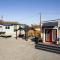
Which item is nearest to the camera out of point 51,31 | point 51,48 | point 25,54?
point 25,54

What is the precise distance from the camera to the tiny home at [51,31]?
2259cm

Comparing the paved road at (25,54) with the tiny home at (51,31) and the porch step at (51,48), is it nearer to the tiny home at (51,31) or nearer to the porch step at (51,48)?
the porch step at (51,48)

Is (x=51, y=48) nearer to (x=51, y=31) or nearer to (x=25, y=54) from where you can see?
(x=25, y=54)

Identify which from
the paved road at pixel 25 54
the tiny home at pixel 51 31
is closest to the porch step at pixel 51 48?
the paved road at pixel 25 54

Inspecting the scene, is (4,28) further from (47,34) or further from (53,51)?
(53,51)

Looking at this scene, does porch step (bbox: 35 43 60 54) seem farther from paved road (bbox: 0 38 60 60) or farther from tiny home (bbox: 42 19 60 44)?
tiny home (bbox: 42 19 60 44)

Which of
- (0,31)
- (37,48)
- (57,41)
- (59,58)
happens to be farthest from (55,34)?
(0,31)

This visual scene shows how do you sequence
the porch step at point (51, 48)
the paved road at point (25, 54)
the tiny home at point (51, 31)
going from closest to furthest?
the paved road at point (25, 54) → the porch step at point (51, 48) → the tiny home at point (51, 31)

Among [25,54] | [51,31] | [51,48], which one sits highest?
[51,31]

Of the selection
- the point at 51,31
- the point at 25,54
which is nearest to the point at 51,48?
the point at 25,54

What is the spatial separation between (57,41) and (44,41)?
9.23ft

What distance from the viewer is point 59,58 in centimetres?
1455

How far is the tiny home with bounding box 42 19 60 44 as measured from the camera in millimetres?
22594

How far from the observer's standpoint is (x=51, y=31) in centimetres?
2381
